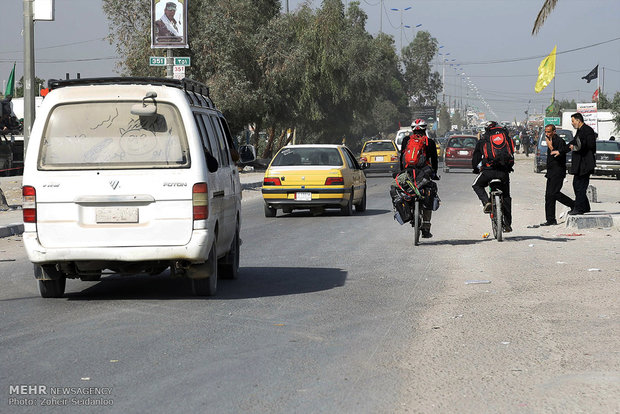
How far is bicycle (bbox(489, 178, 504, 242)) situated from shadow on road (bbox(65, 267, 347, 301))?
420 cm

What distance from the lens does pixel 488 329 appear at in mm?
7961

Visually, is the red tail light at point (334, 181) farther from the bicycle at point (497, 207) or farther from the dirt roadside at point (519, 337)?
the dirt roadside at point (519, 337)

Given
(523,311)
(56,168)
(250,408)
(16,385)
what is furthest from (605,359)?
(56,168)

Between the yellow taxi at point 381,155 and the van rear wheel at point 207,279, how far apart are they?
32.1m

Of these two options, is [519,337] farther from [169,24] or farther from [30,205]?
[169,24]

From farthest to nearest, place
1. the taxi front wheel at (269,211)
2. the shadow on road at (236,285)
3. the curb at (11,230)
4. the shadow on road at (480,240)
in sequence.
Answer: the taxi front wheel at (269,211) < the curb at (11,230) < the shadow on road at (480,240) < the shadow on road at (236,285)

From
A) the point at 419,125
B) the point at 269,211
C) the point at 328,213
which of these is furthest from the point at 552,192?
the point at 269,211

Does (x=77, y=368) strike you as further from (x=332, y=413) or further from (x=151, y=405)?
(x=332, y=413)

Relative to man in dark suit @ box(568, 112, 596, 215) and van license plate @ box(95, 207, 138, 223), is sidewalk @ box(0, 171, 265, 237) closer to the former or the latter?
van license plate @ box(95, 207, 138, 223)

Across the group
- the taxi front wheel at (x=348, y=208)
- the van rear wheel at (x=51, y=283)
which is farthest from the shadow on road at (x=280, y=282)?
the taxi front wheel at (x=348, y=208)

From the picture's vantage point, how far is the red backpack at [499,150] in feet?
51.0

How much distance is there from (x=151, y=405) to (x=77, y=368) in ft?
3.75

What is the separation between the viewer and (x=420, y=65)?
490 feet

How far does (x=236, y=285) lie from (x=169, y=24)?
13649mm
